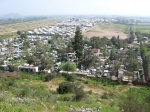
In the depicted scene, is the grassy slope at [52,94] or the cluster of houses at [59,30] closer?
the grassy slope at [52,94]

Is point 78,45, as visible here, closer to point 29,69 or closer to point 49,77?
point 29,69

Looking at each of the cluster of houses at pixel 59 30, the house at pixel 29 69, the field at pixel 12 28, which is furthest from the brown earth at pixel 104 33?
the house at pixel 29 69

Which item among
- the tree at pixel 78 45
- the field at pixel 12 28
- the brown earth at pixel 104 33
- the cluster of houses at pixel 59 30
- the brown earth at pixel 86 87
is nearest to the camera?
the brown earth at pixel 86 87

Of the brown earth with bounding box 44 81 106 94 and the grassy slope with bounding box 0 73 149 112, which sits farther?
the brown earth with bounding box 44 81 106 94

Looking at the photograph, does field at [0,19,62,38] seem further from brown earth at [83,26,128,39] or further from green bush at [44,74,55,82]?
green bush at [44,74,55,82]

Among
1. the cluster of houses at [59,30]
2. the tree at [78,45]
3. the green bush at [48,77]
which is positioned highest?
the tree at [78,45]

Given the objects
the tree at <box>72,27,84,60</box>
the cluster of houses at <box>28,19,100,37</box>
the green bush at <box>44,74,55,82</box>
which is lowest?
the green bush at <box>44,74,55,82</box>

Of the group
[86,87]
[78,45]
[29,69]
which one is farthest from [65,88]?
[78,45]

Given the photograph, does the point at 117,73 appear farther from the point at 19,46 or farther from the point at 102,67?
the point at 19,46

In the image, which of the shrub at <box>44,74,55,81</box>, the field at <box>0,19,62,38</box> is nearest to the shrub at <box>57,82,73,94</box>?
the shrub at <box>44,74,55,81</box>

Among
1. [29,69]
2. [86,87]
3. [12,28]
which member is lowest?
[86,87]

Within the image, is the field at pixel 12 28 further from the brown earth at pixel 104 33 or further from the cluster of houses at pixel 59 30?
the brown earth at pixel 104 33
